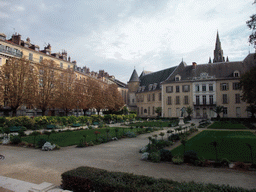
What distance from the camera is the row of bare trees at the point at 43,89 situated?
2577 centimetres

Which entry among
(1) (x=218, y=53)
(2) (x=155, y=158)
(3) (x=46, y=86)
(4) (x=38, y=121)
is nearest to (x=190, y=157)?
(2) (x=155, y=158)

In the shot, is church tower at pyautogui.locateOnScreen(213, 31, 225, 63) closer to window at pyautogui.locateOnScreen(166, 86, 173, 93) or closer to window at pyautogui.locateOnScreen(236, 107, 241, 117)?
window at pyautogui.locateOnScreen(166, 86, 173, 93)

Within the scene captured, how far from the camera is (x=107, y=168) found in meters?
7.62

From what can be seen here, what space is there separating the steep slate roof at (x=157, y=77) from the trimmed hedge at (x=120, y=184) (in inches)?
Answer: 1971

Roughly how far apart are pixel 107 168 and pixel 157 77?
52.5 m

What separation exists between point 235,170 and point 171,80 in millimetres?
43496

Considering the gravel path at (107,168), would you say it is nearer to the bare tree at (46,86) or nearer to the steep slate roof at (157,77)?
the bare tree at (46,86)

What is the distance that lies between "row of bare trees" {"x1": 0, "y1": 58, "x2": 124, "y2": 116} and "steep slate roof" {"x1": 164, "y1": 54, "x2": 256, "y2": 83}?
20926 mm

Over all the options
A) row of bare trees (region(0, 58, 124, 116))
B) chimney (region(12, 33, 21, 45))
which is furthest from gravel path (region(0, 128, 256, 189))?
chimney (region(12, 33, 21, 45))

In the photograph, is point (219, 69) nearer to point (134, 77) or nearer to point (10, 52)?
point (134, 77)

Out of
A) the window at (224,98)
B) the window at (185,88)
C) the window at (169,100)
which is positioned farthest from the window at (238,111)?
the window at (169,100)

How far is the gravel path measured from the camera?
638cm

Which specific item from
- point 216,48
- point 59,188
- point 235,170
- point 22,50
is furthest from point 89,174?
point 216,48

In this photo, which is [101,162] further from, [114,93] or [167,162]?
[114,93]
